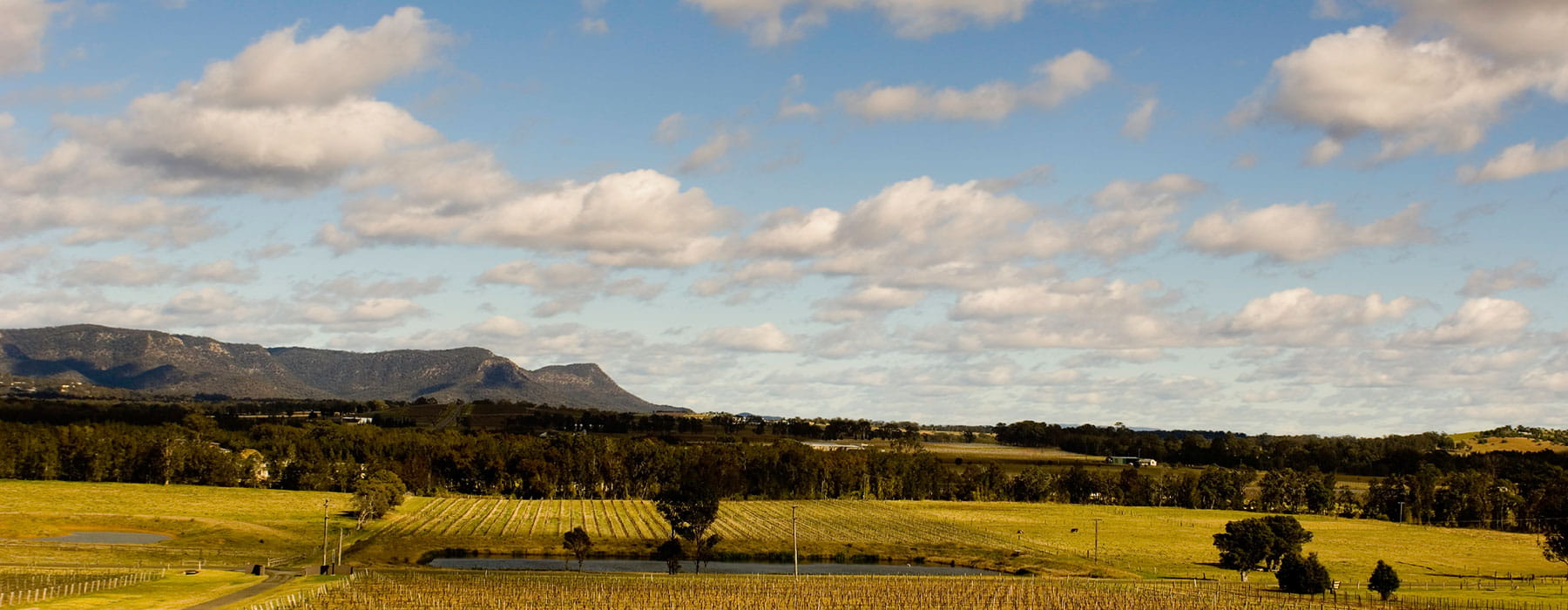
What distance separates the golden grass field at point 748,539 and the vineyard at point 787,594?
26.6 ft

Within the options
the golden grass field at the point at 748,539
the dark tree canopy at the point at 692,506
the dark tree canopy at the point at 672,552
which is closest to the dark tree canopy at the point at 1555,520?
the golden grass field at the point at 748,539

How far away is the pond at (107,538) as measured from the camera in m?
142

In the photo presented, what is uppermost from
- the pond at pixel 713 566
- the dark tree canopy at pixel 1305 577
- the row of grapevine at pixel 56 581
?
the dark tree canopy at pixel 1305 577

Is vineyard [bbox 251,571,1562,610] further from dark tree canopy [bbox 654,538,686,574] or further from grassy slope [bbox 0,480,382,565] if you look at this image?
grassy slope [bbox 0,480,382,565]

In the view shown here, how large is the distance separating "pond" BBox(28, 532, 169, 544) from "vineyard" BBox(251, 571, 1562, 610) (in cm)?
4530

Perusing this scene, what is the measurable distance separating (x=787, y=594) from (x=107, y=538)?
3598 inches

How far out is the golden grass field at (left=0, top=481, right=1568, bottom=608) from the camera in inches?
5236

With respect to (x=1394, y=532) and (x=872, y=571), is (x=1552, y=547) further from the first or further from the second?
(x=872, y=571)

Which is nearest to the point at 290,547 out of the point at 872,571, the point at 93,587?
the point at 93,587

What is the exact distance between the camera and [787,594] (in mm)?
108062

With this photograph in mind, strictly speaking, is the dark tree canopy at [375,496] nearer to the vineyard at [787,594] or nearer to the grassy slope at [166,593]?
the vineyard at [787,594]

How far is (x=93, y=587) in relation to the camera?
97000 mm

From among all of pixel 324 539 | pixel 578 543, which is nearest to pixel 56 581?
pixel 324 539

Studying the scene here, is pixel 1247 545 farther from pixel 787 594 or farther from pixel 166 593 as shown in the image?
pixel 166 593
